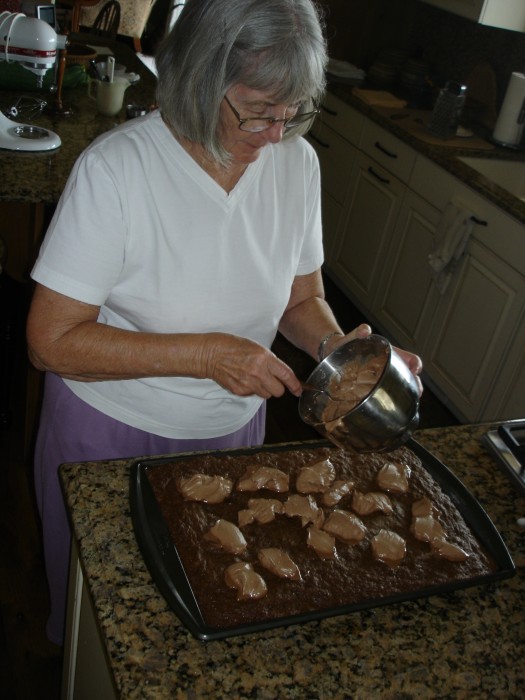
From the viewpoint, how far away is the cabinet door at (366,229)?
3.24 meters

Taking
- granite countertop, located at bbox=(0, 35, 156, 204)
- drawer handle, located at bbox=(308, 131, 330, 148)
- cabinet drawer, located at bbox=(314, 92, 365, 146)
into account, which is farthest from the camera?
drawer handle, located at bbox=(308, 131, 330, 148)

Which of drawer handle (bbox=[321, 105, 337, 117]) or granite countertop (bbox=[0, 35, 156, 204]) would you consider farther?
drawer handle (bbox=[321, 105, 337, 117])

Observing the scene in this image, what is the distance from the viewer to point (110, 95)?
2582 mm

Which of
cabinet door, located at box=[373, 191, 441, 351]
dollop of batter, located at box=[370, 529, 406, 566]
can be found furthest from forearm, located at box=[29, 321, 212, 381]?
cabinet door, located at box=[373, 191, 441, 351]

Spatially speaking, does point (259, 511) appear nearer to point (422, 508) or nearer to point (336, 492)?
point (336, 492)

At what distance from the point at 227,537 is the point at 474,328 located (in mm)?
1967

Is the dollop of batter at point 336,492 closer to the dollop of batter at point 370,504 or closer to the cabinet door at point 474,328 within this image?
the dollop of batter at point 370,504

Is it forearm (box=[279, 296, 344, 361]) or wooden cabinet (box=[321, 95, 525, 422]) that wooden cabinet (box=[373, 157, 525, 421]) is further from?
forearm (box=[279, 296, 344, 361])

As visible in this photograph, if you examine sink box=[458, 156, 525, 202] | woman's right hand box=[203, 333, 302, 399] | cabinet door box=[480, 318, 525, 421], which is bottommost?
cabinet door box=[480, 318, 525, 421]

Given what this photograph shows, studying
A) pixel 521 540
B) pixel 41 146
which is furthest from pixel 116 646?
pixel 41 146

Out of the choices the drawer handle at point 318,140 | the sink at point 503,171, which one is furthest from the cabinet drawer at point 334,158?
the sink at point 503,171

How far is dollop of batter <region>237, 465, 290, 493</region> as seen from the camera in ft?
3.55

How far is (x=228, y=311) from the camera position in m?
1.25

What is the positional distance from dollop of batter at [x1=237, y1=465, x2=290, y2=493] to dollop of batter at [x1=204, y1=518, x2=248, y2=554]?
92 mm
